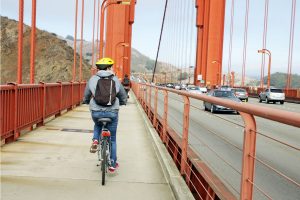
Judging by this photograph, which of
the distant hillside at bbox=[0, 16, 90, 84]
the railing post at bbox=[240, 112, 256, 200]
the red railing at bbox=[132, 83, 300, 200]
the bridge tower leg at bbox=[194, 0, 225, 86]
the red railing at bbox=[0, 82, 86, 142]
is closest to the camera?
the red railing at bbox=[132, 83, 300, 200]

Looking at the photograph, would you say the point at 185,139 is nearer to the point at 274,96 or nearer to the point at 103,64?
the point at 103,64

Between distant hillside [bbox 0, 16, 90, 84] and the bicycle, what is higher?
distant hillside [bbox 0, 16, 90, 84]

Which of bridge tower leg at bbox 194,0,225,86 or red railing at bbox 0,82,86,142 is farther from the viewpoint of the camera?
bridge tower leg at bbox 194,0,225,86

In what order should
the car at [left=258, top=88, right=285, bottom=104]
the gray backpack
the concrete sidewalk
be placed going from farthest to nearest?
the car at [left=258, top=88, right=285, bottom=104]
the gray backpack
the concrete sidewalk

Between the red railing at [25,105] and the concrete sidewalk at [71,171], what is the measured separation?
0.29 m

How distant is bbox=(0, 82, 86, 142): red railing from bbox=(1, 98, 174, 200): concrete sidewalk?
289mm

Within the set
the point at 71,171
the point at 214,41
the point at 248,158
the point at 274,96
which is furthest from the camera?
the point at 214,41

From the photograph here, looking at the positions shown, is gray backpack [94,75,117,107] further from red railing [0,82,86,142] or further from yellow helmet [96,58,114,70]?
red railing [0,82,86,142]

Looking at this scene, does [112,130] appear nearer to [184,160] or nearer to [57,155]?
[184,160]

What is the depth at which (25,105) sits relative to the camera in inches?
391

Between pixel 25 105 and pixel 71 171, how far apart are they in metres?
3.76

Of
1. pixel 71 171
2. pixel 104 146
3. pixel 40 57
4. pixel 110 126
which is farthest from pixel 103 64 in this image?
pixel 40 57

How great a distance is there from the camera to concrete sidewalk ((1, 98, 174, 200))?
5.39 metres

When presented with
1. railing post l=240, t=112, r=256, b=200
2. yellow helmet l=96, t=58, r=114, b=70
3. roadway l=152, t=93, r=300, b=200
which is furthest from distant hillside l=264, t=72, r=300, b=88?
railing post l=240, t=112, r=256, b=200
